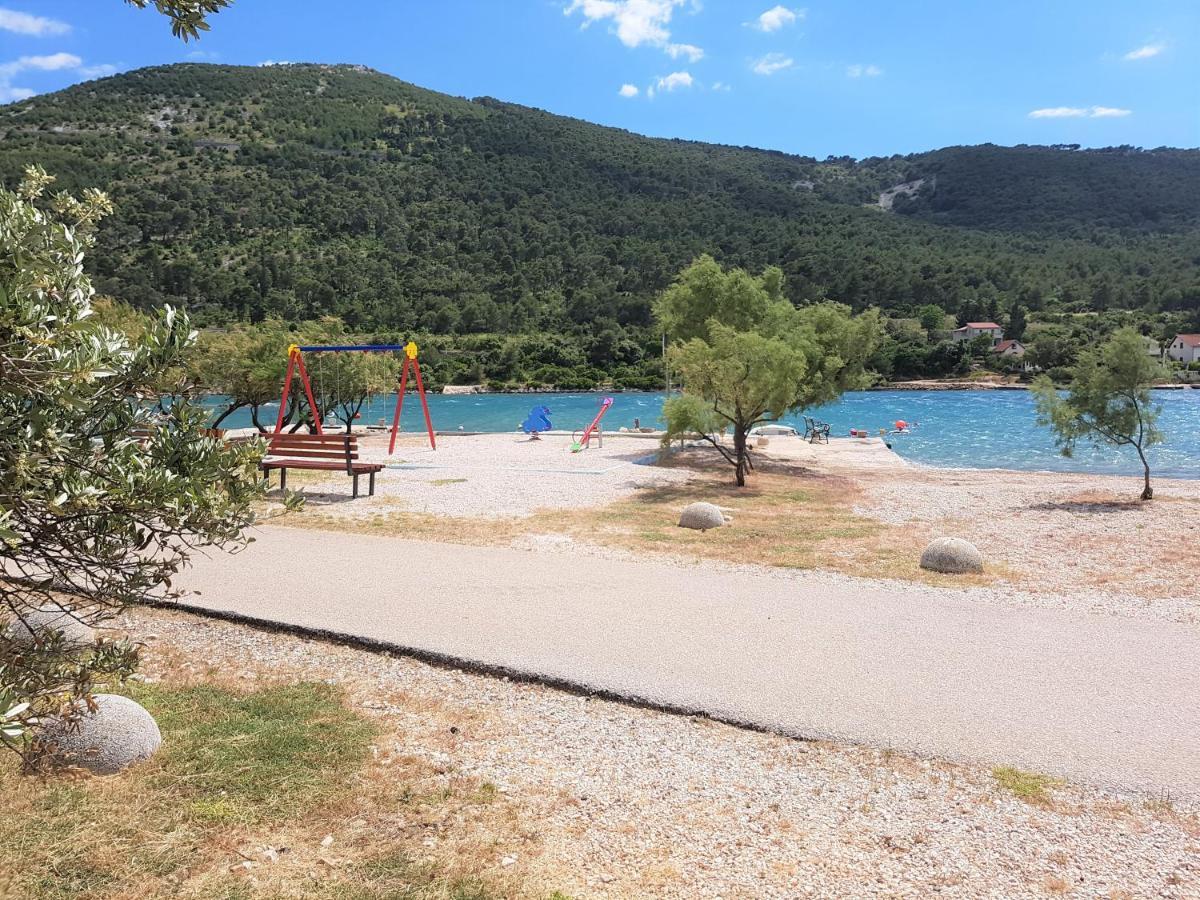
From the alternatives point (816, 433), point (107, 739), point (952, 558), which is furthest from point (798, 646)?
point (816, 433)

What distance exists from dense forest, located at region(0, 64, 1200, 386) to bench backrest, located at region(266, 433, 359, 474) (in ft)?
183

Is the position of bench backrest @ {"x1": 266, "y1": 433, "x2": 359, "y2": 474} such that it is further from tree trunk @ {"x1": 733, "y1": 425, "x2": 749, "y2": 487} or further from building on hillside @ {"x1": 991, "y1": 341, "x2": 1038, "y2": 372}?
building on hillside @ {"x1": 991, "y1": 341, "x2": 1038, "y2": 372}

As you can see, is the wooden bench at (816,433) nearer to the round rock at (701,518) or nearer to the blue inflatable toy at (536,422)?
the blue inflatable toy at (536,422)

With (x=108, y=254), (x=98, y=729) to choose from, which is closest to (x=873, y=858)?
(x=98, y=729)

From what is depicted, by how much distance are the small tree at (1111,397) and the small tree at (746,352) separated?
479 cm

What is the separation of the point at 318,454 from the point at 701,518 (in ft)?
20.0

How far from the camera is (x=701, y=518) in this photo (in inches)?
432

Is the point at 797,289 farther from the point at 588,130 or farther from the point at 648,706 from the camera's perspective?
the point at 648,706

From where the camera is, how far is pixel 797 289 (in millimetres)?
93500

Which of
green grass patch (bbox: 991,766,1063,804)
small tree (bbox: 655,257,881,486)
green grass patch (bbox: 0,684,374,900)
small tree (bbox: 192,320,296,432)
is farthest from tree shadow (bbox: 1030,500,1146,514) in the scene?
small tree (bbox: 192,320,296,432)

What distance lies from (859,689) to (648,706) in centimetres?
134

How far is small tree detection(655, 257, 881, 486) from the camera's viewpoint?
15766mm

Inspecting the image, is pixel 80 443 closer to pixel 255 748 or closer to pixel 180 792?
pixel 180 792

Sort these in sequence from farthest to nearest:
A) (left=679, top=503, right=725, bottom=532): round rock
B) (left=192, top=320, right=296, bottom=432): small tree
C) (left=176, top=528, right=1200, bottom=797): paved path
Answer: (left=192, top=320, right=296, bottom=432): small tree → (left=679, top=503, right=725, bottom=532): round rock → (left=176, top=528, right=1200, bottom=797): paved path
